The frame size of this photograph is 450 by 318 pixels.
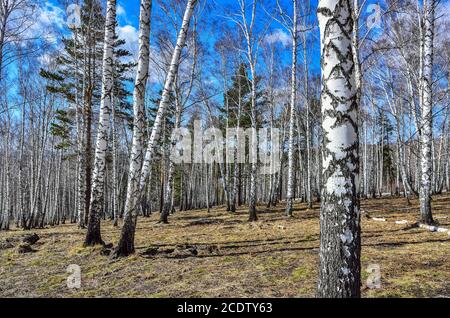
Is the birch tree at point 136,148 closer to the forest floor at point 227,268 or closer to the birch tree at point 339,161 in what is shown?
the forest floor at point 227,268

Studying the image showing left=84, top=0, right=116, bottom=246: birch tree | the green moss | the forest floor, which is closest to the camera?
the forest floor

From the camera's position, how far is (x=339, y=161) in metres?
2.51

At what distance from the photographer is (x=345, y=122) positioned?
2.52m

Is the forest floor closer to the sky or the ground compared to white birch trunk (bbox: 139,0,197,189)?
closer to the ground

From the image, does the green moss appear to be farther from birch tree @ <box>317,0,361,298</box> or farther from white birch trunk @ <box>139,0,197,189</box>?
white birch trunk @ <box>139,0,197,189</box>

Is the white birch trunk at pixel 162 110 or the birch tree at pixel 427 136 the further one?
the birch tree at pixel 427 136

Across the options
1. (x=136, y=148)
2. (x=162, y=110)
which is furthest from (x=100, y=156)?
(x=162, y=110)

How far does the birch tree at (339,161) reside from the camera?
7.97ft

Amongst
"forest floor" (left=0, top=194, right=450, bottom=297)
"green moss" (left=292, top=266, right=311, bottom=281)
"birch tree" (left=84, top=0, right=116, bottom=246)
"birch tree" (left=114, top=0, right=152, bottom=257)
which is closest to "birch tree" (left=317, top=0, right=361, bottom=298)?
"forest floor" (left=0, top=194, right=450, bottom=297)

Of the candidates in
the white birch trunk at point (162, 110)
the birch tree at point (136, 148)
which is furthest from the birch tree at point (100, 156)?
the white birch trunk at point (162, 110)

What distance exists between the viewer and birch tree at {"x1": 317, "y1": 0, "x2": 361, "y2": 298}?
243 centimetres

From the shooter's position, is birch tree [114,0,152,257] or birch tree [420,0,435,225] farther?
birch tree [420,0,435,225]

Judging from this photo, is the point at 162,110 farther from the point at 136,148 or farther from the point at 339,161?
the point at 339,161
